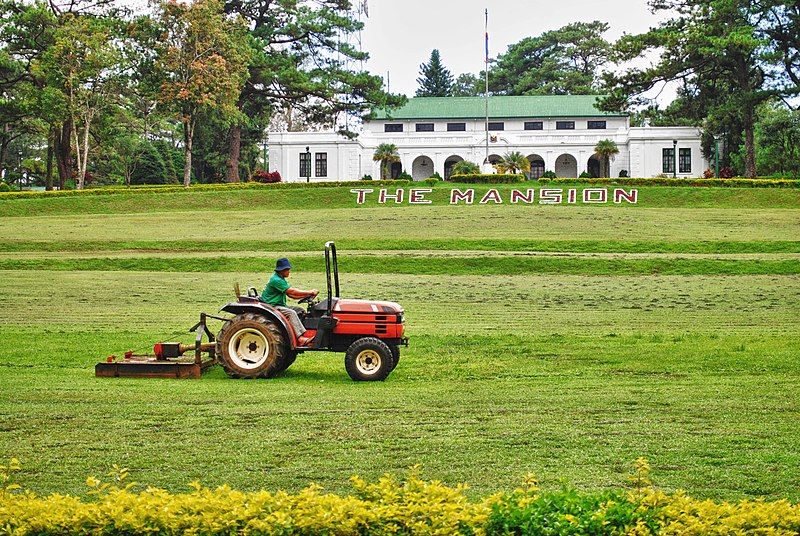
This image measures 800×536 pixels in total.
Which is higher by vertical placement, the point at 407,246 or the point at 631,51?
the point at 631,51

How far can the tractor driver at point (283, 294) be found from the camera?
1352 centimetres

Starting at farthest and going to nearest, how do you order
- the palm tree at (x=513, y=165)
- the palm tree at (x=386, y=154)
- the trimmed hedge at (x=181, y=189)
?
the palm tree at (x=386, y=154) < the palm tree at (x=513, y=165) < the trimmed hedge at (x=181, y=189)

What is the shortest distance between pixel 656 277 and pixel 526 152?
53714 mm

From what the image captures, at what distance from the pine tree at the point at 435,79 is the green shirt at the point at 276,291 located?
10197 centimetres

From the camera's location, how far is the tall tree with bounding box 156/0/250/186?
58.9m

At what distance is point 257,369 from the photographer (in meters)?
13.6

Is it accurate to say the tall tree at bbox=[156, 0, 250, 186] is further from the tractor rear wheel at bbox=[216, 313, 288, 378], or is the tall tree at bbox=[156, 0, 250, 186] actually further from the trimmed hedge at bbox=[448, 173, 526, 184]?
the tractor rear wheel at bbox=[216, 313, 288, 378]

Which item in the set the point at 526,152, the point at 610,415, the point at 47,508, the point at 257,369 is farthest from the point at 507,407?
the point at 526,152

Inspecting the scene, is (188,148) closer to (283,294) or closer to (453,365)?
(453,365)

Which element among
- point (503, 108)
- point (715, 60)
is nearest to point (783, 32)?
point (715, 60)

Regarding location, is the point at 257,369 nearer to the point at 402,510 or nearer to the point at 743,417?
the point at 743,417

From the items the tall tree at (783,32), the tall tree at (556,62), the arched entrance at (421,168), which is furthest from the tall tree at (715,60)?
the tall tree at (556,62)

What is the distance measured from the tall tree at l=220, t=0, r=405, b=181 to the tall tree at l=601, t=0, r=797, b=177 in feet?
53.2

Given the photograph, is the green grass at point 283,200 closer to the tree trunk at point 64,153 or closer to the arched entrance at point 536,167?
the tree trunk at point 64,153
